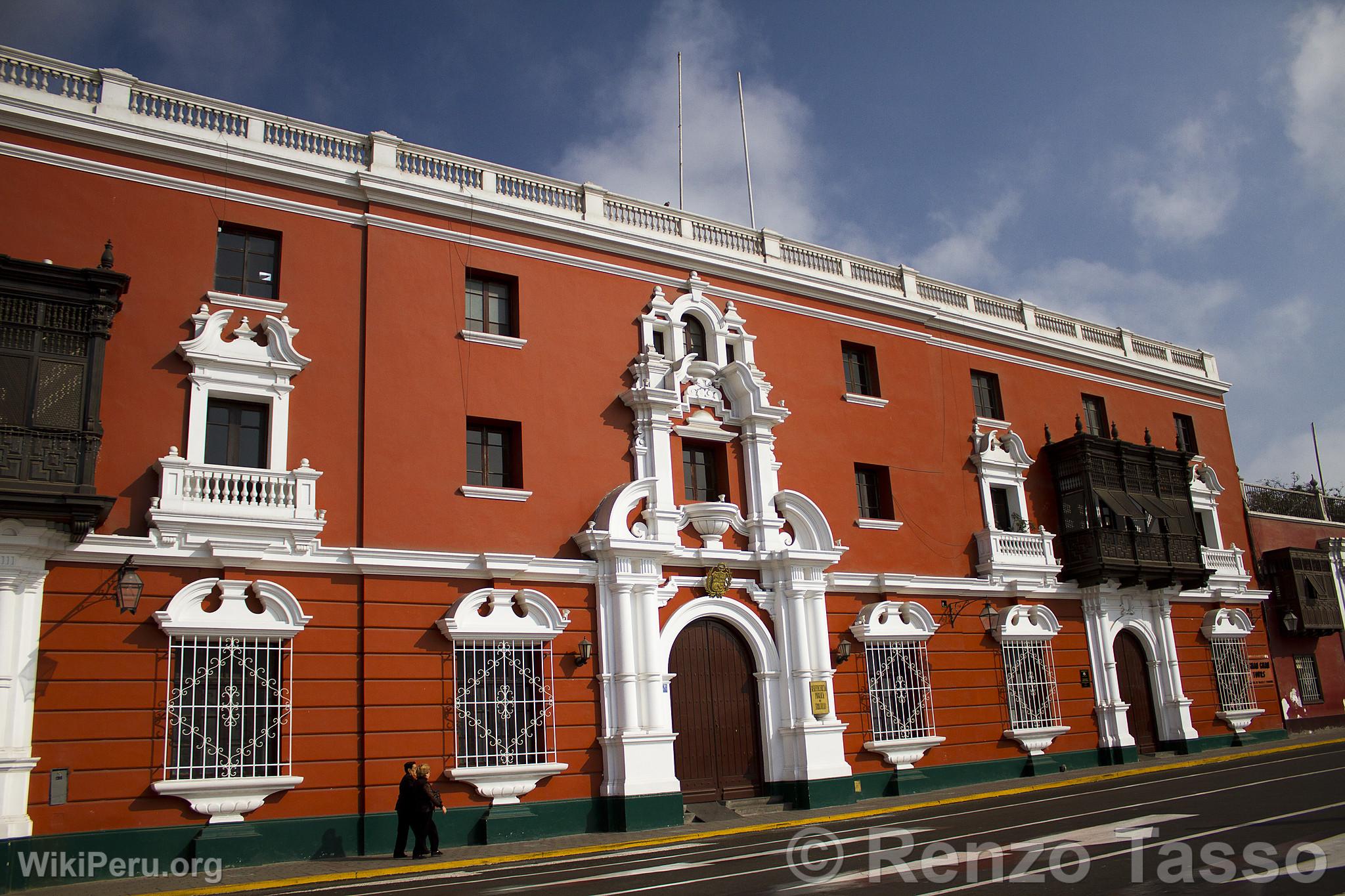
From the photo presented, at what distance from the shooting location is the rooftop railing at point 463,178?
1587 cm

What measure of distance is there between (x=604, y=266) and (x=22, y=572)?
10975 mm

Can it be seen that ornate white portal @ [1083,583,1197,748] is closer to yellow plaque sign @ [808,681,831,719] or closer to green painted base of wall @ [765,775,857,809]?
green painted base of wall @ [765,775,857,809]

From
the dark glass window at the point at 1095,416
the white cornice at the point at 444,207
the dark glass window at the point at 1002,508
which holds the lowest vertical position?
the dark glass window at the point at 1002,508

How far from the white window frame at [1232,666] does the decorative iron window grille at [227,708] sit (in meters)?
23.7

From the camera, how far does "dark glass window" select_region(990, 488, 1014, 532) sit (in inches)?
982

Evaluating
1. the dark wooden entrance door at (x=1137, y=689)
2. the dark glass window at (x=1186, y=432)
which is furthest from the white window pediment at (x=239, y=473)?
the dark glass window at (x=1186, y=432)

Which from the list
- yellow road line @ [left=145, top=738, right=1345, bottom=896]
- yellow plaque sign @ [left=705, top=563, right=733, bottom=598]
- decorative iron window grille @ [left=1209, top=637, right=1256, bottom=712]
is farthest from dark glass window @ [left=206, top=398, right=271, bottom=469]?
decorative iron window grille @ [left=1209, top=637, right=1256, bottom=712]

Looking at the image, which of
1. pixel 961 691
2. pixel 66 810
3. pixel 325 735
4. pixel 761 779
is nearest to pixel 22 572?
pixel 66 810

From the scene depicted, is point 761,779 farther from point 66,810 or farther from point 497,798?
point 66,810

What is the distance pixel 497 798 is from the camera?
1614cm

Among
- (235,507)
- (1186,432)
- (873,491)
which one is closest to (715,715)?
(873,491)

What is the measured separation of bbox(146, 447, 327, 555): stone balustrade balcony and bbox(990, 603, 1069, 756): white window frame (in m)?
15.1

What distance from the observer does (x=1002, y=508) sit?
25.2m

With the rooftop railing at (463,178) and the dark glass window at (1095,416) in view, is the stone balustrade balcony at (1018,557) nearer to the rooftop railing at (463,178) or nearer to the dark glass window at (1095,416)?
the dark glass window at (1095,416)
